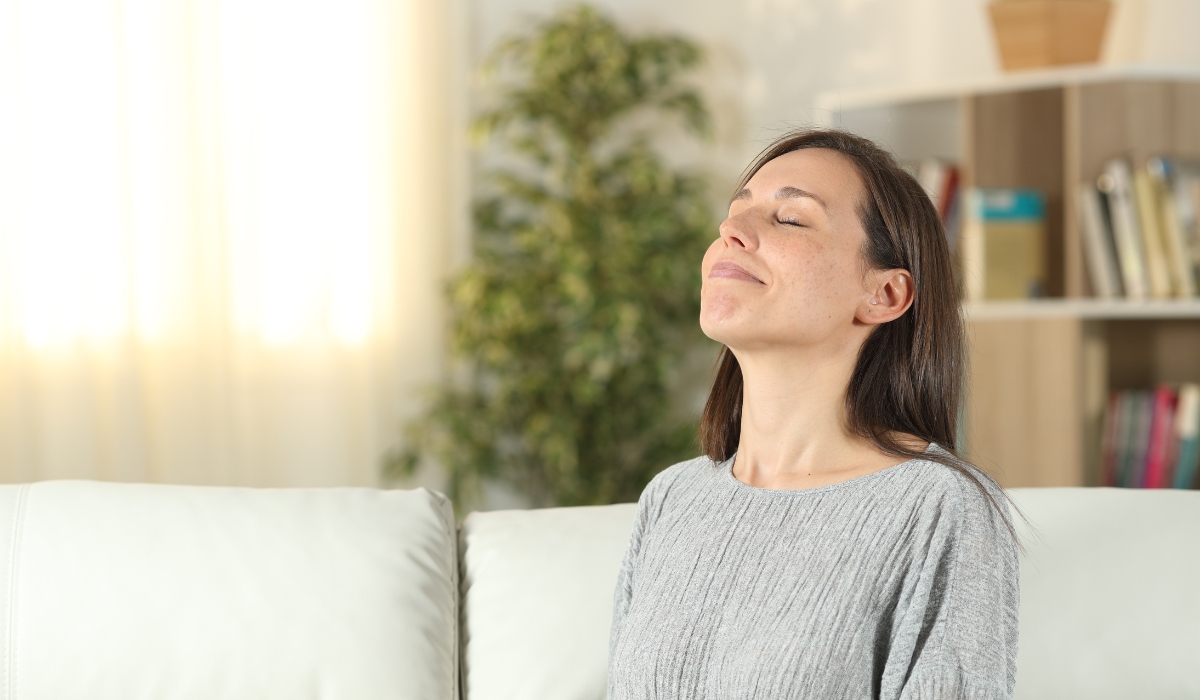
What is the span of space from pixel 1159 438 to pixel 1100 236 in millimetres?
486

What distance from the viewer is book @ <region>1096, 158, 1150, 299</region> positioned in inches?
105

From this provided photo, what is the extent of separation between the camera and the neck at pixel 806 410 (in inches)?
44.6

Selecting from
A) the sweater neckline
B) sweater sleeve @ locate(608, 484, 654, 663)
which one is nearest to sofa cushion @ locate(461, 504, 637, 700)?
sweater sleeve @ locate(608, 484, 654, 663)

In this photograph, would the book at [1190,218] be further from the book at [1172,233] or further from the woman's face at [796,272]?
the woman's face at [796,272]

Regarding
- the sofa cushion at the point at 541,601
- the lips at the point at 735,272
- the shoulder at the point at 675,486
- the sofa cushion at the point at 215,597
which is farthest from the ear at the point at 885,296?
the sofa cushion at the point at 215,597

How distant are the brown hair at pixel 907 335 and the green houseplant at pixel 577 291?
192 cm

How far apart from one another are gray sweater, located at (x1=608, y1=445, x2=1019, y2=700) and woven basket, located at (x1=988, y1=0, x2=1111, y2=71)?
6.71ft

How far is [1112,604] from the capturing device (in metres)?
1.33

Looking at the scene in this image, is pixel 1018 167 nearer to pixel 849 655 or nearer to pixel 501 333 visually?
pixel 501 333

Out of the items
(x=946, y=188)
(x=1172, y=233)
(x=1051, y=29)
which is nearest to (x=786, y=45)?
(x=946, y=188)

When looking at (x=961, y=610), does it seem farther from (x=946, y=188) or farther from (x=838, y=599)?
(x=946, y=188)

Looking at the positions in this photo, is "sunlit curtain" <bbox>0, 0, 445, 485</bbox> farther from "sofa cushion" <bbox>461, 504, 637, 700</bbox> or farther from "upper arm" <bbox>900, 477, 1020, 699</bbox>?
"upper arm" <bbox>900, 477, 1020, 699</bbox>

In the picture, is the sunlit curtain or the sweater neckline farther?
the sunlit curtain

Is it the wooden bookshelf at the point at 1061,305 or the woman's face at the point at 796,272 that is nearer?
the woman's face at the point at 796,272
